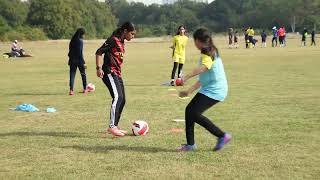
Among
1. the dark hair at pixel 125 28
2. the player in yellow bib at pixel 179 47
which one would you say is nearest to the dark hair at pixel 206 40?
the dark hair at pixel 125 28

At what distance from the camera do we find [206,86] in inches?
278

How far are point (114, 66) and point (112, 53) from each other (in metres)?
0.23

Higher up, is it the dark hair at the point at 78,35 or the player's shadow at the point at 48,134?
the dark hair at the point at 78,35

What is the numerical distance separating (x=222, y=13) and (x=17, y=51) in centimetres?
10577

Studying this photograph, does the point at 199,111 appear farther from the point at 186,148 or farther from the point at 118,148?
the point at 118,148

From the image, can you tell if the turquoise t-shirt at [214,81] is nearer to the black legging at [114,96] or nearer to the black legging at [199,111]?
the black legging at [199,111]

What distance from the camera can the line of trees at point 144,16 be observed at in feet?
331

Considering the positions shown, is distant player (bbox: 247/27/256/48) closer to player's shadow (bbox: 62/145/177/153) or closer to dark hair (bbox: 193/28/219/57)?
player's shadow (bbox: 62/145/177/153)

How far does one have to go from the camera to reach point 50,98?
14.0m

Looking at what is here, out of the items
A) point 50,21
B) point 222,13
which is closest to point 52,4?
point 50,21

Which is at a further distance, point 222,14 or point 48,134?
point 222,14

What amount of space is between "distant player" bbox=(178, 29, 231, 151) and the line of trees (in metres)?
76.8

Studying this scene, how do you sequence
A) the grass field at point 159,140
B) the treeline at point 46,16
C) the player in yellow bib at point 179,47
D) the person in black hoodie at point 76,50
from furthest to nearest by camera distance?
the treeline at point 46,16 → the player in yellow bib at point 179,47 → the person in black hoodie at point 76,50 → the grass field at point 159,140

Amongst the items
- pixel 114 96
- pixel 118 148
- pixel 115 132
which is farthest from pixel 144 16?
pixel 118 148
